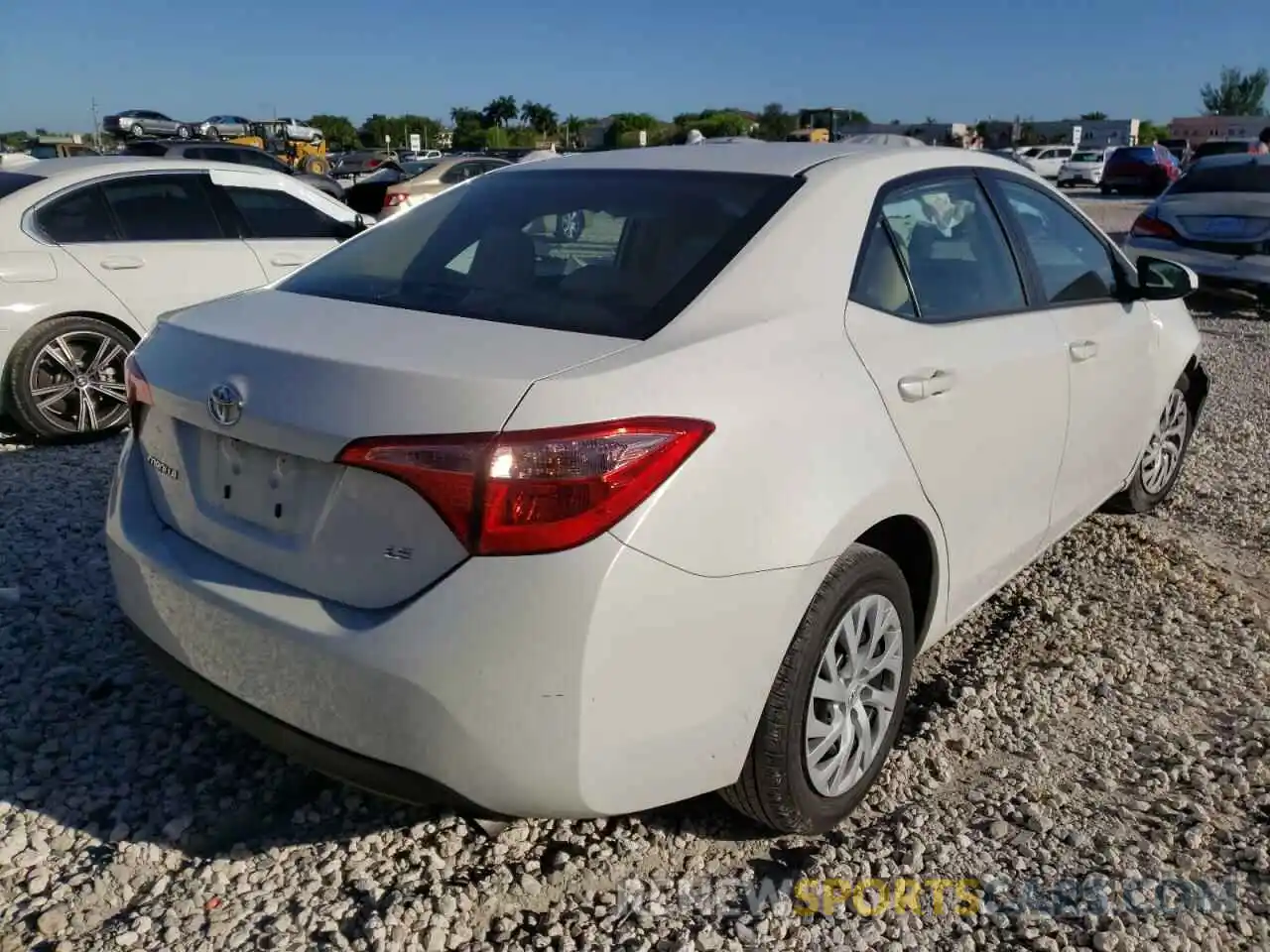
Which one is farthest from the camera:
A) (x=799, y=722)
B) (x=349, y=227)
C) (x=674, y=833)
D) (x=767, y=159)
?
(x=349, y=227)

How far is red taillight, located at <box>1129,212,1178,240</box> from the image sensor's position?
10.6 metres

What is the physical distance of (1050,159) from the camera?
141 feet

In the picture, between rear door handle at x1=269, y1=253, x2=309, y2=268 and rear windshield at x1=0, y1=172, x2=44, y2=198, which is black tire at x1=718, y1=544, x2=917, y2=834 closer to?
rear door handle at x1=269, y1=253, x2=309, y2=268

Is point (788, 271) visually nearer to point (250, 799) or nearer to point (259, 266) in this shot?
point (250, 799)

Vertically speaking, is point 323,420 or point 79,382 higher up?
point 323,420

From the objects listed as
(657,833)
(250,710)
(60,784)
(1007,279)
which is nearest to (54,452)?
(60,784)

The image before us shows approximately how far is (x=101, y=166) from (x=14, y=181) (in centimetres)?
47

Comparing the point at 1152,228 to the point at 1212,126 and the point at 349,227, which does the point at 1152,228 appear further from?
the point at 1212,126

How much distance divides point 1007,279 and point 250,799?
264 cm

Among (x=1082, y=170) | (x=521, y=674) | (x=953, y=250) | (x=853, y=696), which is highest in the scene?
(x=953, y=250)

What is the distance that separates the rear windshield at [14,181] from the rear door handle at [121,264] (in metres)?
0.56

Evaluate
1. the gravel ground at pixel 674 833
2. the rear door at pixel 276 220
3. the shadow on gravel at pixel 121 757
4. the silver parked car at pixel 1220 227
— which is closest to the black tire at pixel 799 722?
the gravel ground at pixel 674 833

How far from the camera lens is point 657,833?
2662 millimetres

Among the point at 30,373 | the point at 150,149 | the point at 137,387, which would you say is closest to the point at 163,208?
the point at 30,373
